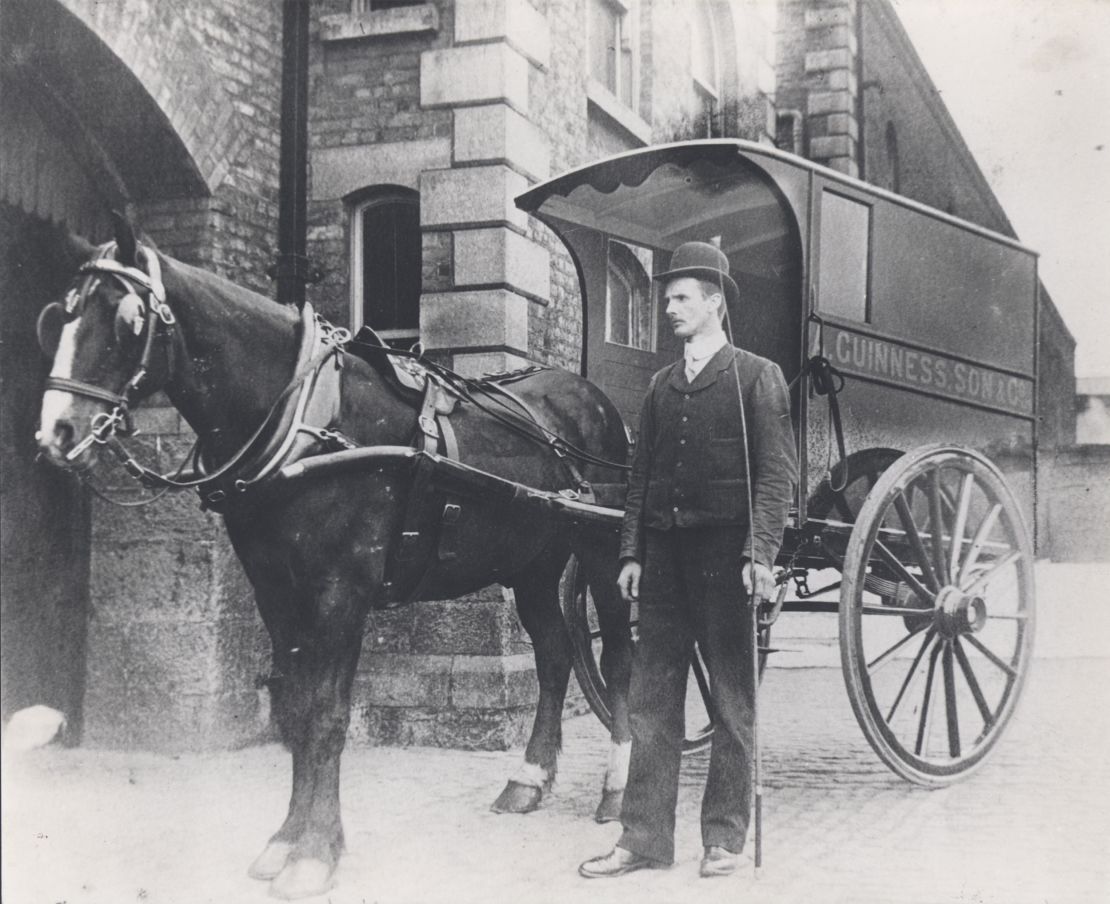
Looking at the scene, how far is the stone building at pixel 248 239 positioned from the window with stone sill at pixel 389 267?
0.05ft

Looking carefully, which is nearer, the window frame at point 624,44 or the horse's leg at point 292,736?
the horse's leg at point 292,736

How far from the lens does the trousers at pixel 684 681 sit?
4.39m

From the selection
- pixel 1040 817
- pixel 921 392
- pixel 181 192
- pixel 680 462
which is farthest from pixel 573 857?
pixel 181 192

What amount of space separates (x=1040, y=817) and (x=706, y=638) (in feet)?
6.25

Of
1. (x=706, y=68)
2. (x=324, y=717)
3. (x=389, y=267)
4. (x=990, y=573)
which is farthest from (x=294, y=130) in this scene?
(x=706, y=68)

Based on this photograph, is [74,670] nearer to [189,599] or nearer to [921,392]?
[189,599]

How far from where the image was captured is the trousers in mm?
4391

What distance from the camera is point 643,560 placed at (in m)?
4.68

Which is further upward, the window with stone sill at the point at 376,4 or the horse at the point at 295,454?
the window with stone sill at the point at 376,4

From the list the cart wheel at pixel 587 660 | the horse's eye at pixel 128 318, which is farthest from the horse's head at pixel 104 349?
Answer: the cart wheel at pixel 587 660

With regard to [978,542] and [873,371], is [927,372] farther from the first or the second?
[978,542]

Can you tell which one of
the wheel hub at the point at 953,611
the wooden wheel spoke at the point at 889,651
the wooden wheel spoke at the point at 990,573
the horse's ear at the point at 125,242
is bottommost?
the wooden wheel spoke at the point at 889,651

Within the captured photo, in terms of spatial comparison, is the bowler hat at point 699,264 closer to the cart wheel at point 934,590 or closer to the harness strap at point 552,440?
the harness strap at point 552,440

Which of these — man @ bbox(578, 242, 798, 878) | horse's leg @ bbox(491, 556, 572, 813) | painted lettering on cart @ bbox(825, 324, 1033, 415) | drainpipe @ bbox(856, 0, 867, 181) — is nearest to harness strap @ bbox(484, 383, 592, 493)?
horse's leg @ bbox(491, 556, 572, 813)
